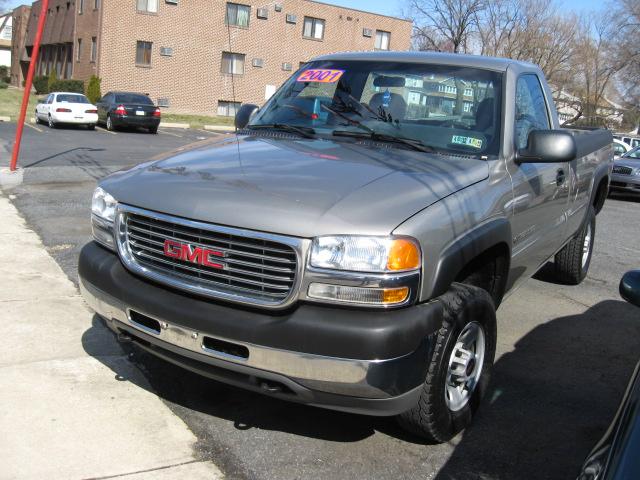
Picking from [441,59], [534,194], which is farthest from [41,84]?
[534,194]

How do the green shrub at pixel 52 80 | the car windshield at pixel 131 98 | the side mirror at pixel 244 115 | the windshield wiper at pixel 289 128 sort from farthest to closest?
the green shrub at pixel 52 80, the car windshield at pixel 131 98, the side mirror at pixel 244 115, the windshield wiper at pixel 289 128

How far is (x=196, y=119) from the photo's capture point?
116 ft

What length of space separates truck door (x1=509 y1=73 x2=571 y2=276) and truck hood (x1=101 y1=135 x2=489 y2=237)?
51 centimetres

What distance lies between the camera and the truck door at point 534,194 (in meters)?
4.05

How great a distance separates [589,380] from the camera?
14.5 ft

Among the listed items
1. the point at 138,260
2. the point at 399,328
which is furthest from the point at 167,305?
the point at 399,328

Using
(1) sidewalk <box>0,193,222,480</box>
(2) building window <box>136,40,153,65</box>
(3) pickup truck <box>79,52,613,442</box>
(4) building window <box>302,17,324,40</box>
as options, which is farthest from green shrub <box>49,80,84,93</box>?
(3) pickup truck <box>79,52,613,442</box>

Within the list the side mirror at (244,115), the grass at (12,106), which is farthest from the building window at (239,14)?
the side mirror at (244,115)

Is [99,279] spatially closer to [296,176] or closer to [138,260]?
[138,260]

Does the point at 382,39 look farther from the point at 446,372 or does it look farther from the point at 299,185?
the point at 446,372

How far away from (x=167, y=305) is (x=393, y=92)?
204 centimetres

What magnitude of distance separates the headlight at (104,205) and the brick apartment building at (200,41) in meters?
30.6

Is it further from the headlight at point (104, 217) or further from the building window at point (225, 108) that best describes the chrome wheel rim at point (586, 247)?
the building window at point (225, 108)

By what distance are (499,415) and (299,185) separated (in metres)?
1.77
